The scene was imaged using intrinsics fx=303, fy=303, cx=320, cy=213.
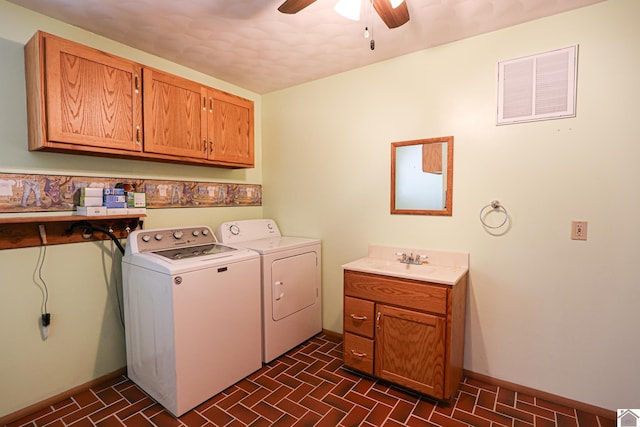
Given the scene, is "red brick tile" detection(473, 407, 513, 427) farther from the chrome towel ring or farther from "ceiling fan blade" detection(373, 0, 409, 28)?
"ceiling fan blade" detection(373, 0, 409, 28)

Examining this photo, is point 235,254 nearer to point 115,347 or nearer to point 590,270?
point 115,347

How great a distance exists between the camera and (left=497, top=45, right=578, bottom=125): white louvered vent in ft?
6.31

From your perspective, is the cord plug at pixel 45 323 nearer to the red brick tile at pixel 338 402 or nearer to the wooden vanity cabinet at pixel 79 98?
the wooden vanity cabinet at pixel 79 98

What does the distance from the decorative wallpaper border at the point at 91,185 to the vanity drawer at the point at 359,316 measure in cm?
164

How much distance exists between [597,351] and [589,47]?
6.21ft

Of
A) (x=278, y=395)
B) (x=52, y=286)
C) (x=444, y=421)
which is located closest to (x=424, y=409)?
(x=444, y=421)

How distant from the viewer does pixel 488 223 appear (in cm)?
222

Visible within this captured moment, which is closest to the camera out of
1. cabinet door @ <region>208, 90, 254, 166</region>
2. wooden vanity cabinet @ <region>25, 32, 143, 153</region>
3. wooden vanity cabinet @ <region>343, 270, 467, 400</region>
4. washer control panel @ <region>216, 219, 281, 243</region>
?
wooden vanity cabinet @ <region>25, 32, 143, 153</region>

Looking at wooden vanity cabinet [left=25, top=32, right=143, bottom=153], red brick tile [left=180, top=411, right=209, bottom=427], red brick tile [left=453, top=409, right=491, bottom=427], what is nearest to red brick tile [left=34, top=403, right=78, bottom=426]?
red brick tile [left=180, top=411, right=209, bottom=427]

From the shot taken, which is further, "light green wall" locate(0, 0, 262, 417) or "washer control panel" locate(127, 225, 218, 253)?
"washer control panel" locate(127, 225, 218, 253)

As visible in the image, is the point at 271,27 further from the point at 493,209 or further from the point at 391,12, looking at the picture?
the point at 493,209

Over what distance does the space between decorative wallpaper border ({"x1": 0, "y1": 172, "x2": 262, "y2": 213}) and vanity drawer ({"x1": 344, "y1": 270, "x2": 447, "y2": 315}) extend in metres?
A: 1.55

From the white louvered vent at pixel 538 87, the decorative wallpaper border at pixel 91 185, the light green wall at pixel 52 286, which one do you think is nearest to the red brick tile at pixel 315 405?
the light green wall at pixel 52 286

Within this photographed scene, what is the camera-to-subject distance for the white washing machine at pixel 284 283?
2.49 metres
